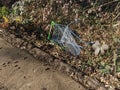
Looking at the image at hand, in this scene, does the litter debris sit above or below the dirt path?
above

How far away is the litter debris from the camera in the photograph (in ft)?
14.7

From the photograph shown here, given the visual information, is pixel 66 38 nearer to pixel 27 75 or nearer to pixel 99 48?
pixel 99 48

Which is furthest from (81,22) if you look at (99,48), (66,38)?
(99,48)

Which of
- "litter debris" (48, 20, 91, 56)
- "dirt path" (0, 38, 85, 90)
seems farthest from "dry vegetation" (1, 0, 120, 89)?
"dirt path" (0, 38, 85, 90)

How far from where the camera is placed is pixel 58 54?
453 centimetres

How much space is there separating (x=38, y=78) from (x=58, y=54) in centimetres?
53

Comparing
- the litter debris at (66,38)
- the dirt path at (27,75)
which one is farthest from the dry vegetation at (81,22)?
the dirt path at (27,75)

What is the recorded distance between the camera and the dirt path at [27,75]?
158 inches

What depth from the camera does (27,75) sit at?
13.8 feet

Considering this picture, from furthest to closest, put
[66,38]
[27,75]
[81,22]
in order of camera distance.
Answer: [81,22], [66,38], [27,75]

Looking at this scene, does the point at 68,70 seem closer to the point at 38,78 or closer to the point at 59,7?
the point at 38,78

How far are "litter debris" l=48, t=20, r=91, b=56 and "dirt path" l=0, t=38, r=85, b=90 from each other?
425 millimetres

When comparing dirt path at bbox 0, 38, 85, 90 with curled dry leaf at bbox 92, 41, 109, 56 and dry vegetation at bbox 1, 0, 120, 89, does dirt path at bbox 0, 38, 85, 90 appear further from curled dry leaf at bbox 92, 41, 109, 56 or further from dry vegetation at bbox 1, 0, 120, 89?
curled dry leaf at bbox 92, 41, 109, 56

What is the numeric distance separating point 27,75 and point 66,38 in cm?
78
